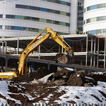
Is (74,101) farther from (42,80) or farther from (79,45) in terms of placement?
(79,45)

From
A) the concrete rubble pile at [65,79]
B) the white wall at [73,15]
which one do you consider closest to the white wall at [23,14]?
the white wall at [73,15]

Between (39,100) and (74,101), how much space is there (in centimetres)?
258

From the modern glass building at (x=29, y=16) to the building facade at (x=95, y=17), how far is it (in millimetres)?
12794

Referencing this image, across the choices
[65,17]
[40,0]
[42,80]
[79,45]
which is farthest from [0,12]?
[42,80]

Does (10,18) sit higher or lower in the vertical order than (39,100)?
higher

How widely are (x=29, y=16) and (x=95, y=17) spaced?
72.4 ft

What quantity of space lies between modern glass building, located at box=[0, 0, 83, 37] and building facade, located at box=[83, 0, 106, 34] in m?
12.8

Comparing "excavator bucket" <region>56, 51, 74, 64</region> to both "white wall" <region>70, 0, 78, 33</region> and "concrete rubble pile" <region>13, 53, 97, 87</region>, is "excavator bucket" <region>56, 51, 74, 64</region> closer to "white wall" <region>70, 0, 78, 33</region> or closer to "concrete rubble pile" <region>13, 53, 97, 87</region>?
"concrete rubble pile" <region>13, 53, 97, 87</region>

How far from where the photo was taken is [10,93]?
66.7 feet

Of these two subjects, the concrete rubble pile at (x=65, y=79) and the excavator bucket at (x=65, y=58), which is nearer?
the concrete rubble pile at (x=65, y=79)

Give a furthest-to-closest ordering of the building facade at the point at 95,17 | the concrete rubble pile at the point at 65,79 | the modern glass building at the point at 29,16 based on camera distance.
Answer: the modern glass building at the point at 29,16, the building facade at the point at 95,17, the concrete rubble pile at the point at 65,79

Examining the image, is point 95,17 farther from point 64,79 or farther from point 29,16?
point 64,79

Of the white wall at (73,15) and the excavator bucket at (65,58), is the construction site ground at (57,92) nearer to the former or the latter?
the excavator bucket at (65,58)

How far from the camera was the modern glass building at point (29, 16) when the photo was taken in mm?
83500
